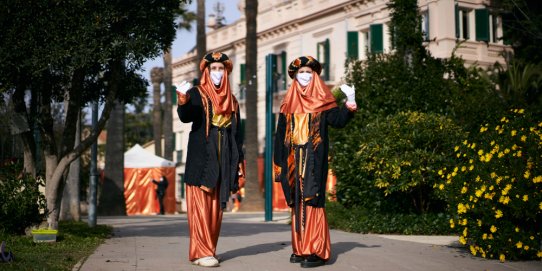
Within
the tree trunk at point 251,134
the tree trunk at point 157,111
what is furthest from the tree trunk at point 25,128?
the tree trunk at point 157,111

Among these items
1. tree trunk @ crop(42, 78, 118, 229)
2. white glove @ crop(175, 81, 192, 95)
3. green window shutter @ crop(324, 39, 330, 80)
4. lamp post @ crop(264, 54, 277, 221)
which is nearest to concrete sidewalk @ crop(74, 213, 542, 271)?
tree trunk @ crop(42, 78, 118, 229)

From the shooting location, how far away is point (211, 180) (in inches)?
348

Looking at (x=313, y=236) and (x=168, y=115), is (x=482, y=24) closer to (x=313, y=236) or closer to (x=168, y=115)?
(x=168, y=115)

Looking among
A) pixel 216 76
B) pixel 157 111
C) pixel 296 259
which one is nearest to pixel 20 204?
pixel 216 76

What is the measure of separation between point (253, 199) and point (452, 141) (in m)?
19.2

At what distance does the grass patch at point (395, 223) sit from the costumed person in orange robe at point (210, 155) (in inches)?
242

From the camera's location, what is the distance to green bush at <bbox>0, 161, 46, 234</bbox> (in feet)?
38.8

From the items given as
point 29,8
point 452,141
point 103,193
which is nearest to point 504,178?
point 452,141

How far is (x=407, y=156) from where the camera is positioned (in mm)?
14070

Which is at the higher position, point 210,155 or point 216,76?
point 216,76

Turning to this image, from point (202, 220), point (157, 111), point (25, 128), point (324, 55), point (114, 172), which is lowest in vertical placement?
point (202, 220)

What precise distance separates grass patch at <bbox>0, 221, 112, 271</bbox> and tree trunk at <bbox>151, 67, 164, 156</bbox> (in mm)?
31987

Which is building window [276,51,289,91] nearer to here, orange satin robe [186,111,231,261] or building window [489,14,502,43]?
building window [489,14,502,43]

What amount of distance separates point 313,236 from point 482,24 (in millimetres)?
22885
